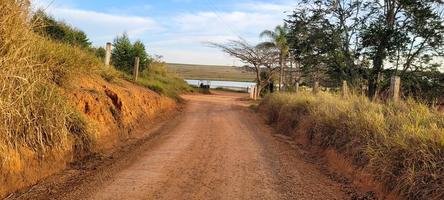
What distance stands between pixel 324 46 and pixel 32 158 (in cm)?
1824

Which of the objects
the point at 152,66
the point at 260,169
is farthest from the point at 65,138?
the point at 152,66

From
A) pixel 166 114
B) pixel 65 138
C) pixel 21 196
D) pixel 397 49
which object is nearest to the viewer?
pixel 21 196

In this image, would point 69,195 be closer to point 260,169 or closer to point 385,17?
point 260,169

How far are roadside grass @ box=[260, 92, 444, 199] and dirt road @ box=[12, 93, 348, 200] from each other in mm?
712

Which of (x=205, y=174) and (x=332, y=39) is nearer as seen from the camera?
(x=205, y=174)

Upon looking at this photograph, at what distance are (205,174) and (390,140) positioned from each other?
3.04m

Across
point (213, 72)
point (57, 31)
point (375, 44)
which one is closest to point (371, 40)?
point (375, 44)

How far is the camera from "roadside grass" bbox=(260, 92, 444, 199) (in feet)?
21.3

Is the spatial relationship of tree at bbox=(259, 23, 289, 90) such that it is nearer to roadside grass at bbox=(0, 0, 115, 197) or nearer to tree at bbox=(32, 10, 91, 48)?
tree at bbox=(32, 10, 91, 48)

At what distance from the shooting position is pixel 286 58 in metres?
42.2

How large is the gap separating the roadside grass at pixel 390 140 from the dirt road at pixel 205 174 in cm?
71

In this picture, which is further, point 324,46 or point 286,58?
point 286,58

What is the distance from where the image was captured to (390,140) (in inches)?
310

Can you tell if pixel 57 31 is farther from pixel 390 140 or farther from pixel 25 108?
pixel 390 140
